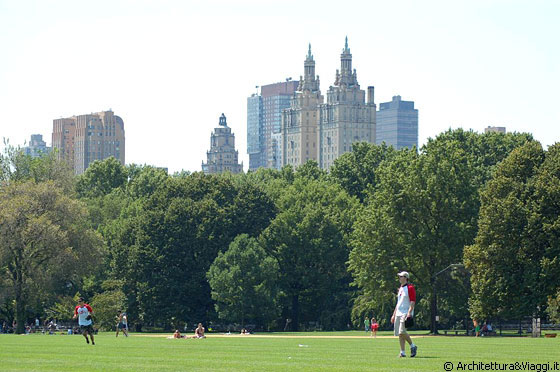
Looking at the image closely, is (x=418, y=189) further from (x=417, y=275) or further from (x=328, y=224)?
(x=328, y=224)

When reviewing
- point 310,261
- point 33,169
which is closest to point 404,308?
point 310,261

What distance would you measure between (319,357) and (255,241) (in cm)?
6068

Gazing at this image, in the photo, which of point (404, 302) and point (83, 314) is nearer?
point (404, 302)

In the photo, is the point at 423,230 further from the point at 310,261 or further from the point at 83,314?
the point at 83,314

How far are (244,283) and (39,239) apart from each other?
17448 mm

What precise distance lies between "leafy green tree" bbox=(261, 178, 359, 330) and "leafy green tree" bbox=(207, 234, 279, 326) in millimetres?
3954

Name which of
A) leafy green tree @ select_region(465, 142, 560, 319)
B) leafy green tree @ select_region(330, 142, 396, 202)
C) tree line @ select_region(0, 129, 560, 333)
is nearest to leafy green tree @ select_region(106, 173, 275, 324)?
tree line @ select_region(0, 129, 560, 333)

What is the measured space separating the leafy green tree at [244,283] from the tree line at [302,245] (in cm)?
13

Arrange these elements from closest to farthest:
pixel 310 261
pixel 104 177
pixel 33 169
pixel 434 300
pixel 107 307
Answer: pixel 434 300, pixel 107 307, pixel 310 261, pixel 33 169, pixel 104 177

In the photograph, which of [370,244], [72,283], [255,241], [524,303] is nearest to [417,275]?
[370,244]

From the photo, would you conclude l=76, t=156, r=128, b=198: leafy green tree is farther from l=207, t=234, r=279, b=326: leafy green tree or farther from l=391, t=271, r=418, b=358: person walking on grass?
l=391, t=271, r=418, b=358: person walking on grass

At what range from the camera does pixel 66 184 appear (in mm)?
102188

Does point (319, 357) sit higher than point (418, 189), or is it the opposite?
point (418, 189)

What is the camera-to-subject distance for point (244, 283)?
281 feet
